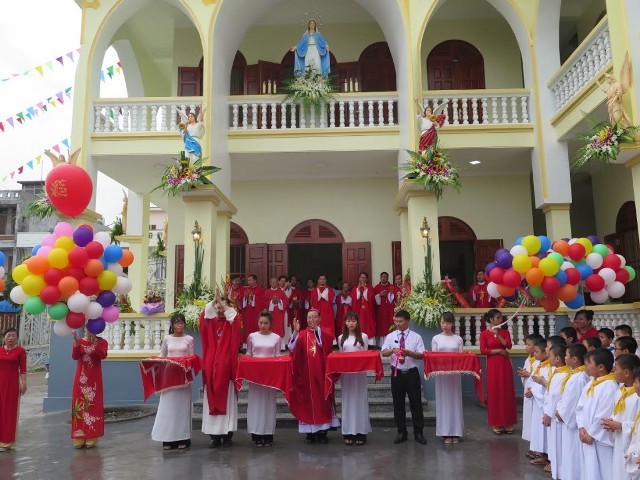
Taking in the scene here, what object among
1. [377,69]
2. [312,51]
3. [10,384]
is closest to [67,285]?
[10,384]

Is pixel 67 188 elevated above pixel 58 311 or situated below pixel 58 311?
above

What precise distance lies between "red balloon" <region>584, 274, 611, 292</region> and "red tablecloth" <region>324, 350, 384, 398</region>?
9.00 ft

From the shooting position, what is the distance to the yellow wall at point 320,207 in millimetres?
14008

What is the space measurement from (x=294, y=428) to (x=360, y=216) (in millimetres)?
6896


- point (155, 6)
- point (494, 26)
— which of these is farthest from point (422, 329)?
point (155, 6)

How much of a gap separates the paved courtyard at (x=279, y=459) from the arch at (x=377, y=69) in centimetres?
897

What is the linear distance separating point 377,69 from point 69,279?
10101 millimetres

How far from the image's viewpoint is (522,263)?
21.7ft

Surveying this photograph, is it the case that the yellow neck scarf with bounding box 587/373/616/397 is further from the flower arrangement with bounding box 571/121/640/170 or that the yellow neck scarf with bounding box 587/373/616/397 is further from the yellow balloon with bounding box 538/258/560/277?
the flower arrangement with bounding box 571/121/640/170

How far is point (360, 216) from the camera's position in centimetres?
1405

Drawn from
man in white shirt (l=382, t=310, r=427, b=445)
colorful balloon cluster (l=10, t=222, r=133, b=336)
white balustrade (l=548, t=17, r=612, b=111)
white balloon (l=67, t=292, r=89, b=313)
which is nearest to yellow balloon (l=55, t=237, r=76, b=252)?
colorful balloon cluster (l=10, t=222, r=133, b=336)

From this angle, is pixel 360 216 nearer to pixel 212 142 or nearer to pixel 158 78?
pixel 212 142

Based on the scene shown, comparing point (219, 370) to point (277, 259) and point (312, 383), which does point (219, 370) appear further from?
point (277, 259)

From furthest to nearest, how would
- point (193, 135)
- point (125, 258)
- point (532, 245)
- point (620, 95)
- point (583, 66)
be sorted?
1. point (193, 135)
2. point (583, 66)
3. point (620, 95)
4. point (125, 258)
5. point (532, 245)
